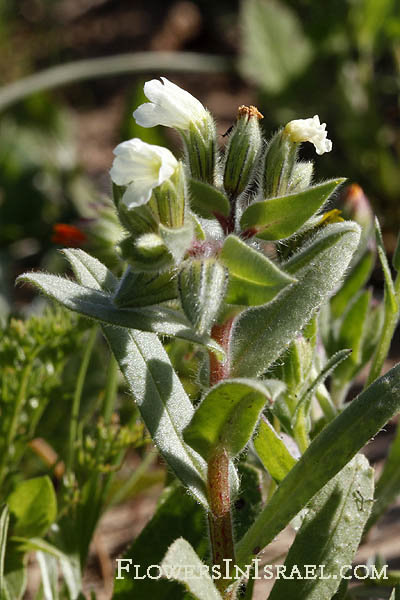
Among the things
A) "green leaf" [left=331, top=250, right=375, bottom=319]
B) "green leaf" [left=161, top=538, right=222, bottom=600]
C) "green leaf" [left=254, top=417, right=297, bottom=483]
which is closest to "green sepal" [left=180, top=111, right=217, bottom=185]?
"green leaf" [left=254, top=417, right=297, bottom=483]

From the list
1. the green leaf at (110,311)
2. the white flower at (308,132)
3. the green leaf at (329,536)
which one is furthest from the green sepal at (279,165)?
the green leaf at (329,536)

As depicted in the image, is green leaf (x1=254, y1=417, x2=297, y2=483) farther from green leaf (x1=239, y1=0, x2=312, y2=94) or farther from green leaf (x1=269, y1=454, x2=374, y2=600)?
green leaf (x1=239, y1=0, x2=312, y2=94)

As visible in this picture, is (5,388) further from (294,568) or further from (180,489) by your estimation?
(294,568)

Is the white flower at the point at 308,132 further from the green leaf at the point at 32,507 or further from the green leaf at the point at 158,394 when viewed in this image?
the green leaf at the point at 32,507

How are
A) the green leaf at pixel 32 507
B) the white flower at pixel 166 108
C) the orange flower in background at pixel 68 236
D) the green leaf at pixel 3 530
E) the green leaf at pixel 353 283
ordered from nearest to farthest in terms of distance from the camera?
the white flower at pixel 166 108 → the green leaf at pixel 3 530 → the green leaf at pixel 32 507 → the green leaf at pixel 353 283 → the orange flower in background at pixel 68 236

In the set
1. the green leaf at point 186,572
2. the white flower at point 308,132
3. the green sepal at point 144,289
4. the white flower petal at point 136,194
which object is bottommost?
the green leaf at point 186,572

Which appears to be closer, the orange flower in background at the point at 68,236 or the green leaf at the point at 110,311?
the green leaf at the point at 110,311
